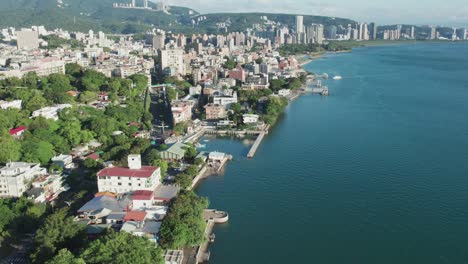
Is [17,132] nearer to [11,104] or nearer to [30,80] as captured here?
[11,104]

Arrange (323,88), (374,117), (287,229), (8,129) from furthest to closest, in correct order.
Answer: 1. (323,88)
2. (374,117)
3. (8,129)
4. (287,229)

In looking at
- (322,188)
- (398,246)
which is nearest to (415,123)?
(322,188)

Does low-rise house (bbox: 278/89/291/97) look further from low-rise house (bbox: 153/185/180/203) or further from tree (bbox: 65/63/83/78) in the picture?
low-rise house (bbox: 153/185/180/203)

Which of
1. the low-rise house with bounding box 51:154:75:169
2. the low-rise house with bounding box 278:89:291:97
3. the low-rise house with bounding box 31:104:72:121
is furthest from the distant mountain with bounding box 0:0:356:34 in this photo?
the low-rise house with bounding box 51:154:75:169

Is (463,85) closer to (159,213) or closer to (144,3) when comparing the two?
(159,213)

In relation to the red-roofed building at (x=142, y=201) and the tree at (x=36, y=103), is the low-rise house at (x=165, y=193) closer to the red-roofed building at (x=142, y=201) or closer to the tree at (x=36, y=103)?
the red-roofed building at (x=142, y=201)

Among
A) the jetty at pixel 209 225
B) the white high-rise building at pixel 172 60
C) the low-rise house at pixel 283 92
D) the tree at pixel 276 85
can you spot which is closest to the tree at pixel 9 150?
the jetty at pixel 209 225
